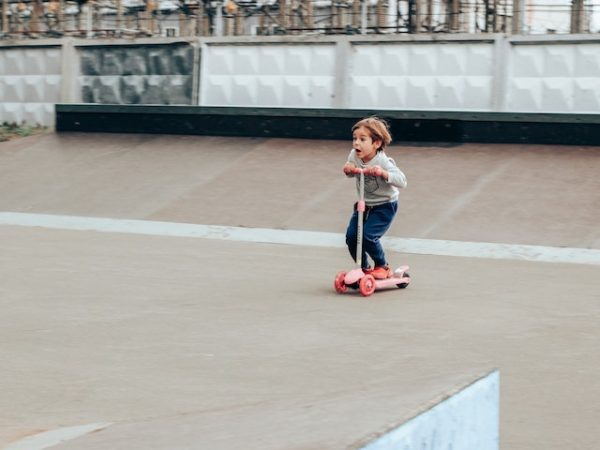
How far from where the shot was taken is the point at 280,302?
8539 millimetres

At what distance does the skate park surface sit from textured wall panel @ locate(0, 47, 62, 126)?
3.92 meters

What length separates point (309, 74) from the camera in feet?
64.4

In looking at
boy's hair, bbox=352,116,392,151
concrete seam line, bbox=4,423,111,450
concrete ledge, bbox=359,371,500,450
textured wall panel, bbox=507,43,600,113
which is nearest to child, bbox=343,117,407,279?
boy's hair, bbox=352,116,392,151

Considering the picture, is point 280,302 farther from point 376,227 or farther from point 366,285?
point 376,227

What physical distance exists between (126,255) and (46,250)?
0.97 metres

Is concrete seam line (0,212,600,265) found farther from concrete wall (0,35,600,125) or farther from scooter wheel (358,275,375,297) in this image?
concrete wall (0,35,600,125)

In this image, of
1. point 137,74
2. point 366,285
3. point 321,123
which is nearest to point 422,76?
point 321,123

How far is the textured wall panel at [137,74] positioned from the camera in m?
20.9

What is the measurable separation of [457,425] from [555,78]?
14680 millimetres

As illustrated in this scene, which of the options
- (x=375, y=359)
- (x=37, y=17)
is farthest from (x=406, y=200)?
(x=37, y=17)

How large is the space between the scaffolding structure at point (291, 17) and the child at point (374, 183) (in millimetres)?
10591

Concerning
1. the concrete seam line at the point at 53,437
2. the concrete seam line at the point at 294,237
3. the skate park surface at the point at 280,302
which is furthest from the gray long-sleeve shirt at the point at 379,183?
the concrete seam line at the point at 53,437

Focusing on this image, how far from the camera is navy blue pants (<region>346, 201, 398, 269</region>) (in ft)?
30.1

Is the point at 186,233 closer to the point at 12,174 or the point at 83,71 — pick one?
the point at 12,174
